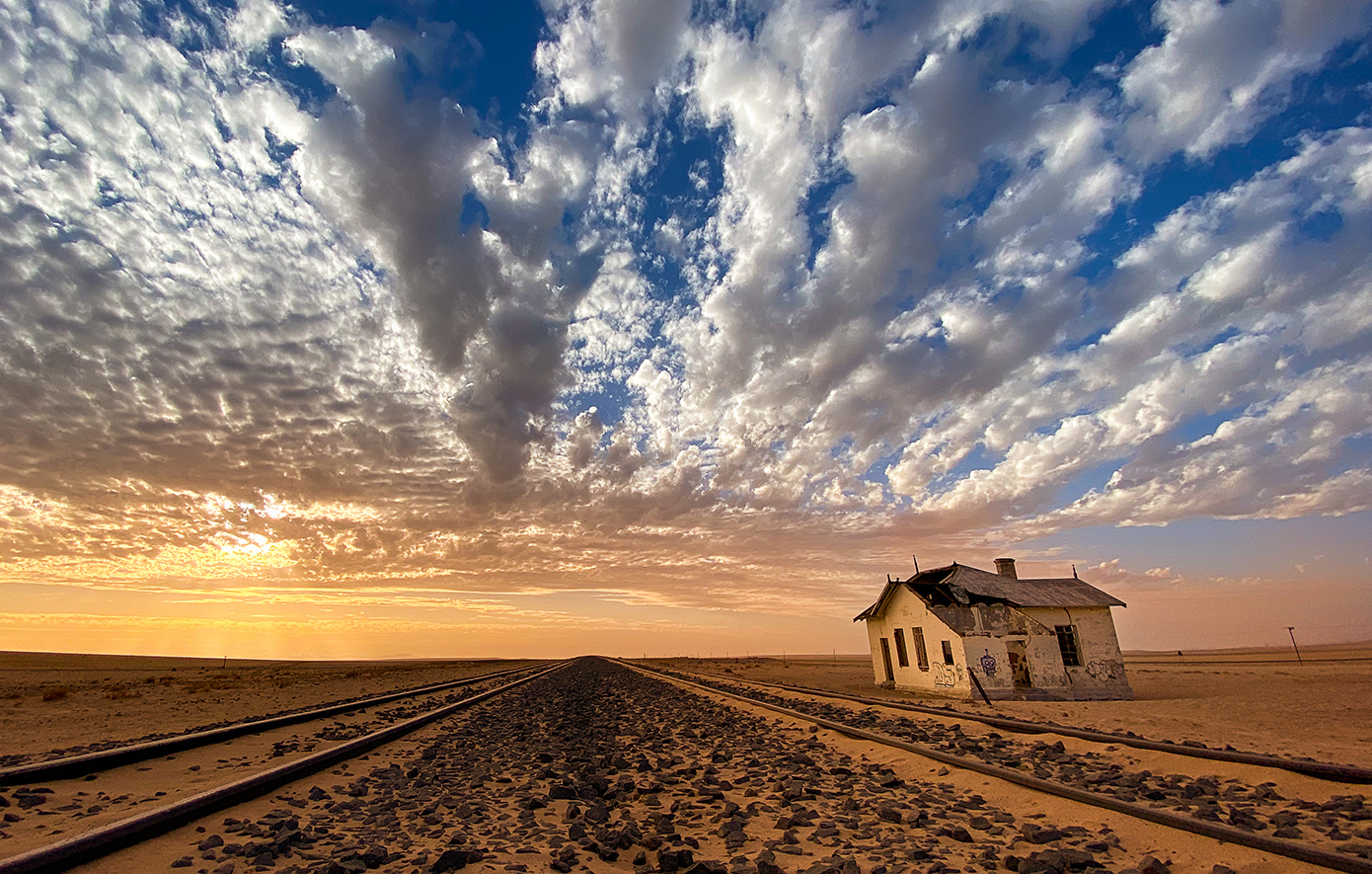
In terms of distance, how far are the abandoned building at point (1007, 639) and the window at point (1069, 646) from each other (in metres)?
0.04

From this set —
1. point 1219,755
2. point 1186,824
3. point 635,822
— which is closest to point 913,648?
point 1219,755

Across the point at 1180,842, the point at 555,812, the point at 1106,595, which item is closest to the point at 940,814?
the point at 1180,842

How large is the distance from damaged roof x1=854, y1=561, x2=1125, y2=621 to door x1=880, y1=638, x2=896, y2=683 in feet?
12.7

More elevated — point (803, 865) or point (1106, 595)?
point (1106, 595)

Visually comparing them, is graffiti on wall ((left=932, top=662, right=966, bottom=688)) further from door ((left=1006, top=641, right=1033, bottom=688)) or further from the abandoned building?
door ((left=1006, top=641, right=1033, bottom=688))

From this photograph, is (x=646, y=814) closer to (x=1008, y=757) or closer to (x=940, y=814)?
(x=940, y=814)

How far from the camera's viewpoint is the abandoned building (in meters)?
25.6

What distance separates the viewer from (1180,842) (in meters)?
4.92

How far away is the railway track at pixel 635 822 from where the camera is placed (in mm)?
4629

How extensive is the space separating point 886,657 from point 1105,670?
975cm

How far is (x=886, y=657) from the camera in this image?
107ft

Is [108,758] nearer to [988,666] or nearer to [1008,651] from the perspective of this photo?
[988,666]

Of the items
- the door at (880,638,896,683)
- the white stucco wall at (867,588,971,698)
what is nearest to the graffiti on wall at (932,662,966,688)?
the white stucco wall at (867,588,971,698)

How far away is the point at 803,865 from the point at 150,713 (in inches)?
984
